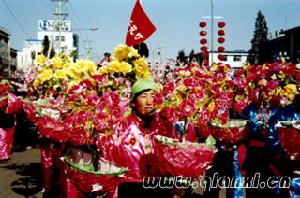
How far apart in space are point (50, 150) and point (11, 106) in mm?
3166

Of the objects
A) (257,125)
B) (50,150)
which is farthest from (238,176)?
(50,150)

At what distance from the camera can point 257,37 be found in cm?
7462

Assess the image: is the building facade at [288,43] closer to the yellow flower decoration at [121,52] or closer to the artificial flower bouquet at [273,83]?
the artificial flower bouquet at [273,83]

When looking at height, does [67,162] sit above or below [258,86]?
below

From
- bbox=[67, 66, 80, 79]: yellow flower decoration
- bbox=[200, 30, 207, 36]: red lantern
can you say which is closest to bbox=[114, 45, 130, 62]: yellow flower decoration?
bbox=[67, 66, 80, 79]: yellow flower decoration

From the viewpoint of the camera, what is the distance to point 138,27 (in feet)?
21.6

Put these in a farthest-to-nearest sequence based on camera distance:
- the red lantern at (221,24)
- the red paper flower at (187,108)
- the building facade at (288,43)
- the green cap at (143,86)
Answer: the building facade at (288,43) → the red lantern at (221,24) → the green cap at (143,86) → the red paper flower at (187,108)

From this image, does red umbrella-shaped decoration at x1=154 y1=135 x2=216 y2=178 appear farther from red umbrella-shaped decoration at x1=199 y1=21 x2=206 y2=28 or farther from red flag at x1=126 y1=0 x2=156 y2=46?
red umbrella-shaped decoration at x1=199 y1=21 x2=206 y2=28

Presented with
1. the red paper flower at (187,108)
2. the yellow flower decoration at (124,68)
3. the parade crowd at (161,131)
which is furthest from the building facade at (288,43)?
the red paper flower at (187,108)

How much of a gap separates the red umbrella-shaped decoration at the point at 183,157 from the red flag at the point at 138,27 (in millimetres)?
3658

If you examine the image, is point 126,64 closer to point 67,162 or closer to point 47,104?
point 47,104

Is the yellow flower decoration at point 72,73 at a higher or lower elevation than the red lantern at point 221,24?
lower

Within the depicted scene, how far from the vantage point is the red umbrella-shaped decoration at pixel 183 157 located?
9.75ft

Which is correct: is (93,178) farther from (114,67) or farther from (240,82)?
(240,82)
